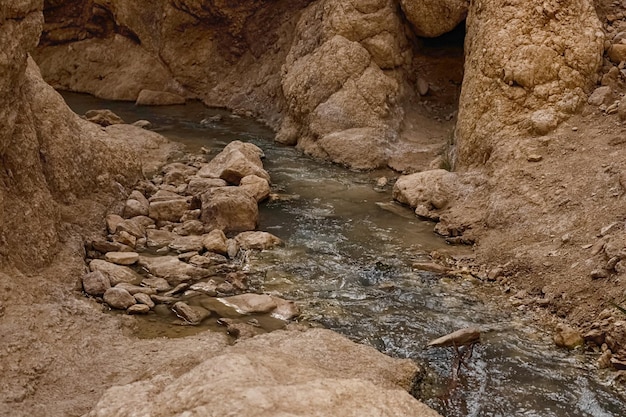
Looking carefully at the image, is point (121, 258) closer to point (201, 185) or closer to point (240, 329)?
point (240, 329)

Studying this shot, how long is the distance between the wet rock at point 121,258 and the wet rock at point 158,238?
510mm

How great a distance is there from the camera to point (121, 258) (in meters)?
6.38

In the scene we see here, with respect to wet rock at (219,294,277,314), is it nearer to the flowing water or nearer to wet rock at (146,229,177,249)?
the flowing water

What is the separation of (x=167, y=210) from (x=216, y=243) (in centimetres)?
115

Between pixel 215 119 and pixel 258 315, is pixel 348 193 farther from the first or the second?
pixel 215 119

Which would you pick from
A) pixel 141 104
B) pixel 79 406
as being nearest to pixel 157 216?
pixel 79 406

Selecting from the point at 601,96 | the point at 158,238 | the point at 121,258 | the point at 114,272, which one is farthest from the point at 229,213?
the point at 601,96

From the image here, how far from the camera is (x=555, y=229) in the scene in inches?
264

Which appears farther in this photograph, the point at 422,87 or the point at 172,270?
the point at 422,87

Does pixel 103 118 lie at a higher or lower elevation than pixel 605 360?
lower

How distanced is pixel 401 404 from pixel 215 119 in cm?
1101

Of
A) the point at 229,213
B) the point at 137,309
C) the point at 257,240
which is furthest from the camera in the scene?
the point at 229,213

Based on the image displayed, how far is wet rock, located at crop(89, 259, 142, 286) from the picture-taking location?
591cm

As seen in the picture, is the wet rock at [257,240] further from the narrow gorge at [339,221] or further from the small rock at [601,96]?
the small rock at [601,96]
